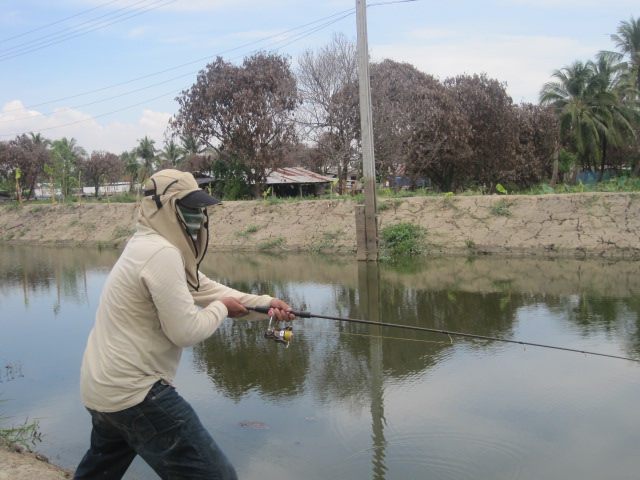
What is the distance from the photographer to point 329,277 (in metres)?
12.7

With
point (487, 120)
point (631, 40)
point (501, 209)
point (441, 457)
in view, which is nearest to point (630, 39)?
point (631, 40)

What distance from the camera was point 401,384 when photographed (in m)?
5.71

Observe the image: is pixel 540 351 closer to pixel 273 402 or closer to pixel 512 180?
pixel 273 402

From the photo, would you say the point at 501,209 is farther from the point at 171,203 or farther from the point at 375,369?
the point at 171,203

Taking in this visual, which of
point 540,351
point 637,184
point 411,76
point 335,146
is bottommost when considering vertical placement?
point 540,351

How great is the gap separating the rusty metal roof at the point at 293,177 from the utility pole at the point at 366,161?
2080 cm

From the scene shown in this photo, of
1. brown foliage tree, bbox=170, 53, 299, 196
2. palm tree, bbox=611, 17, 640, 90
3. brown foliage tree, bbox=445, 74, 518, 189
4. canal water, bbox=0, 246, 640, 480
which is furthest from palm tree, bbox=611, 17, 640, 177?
canal water, bbox=0, 246, 640, 480

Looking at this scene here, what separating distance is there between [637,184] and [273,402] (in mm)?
16325

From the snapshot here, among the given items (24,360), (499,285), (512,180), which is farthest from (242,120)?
(24,360)

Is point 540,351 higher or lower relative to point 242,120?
lower

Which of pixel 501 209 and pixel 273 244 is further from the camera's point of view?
pixel 273 244

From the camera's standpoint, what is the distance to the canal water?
13.9 feet

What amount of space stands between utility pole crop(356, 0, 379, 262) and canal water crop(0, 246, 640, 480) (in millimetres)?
3888

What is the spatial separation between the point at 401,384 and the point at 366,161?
8.89 m
